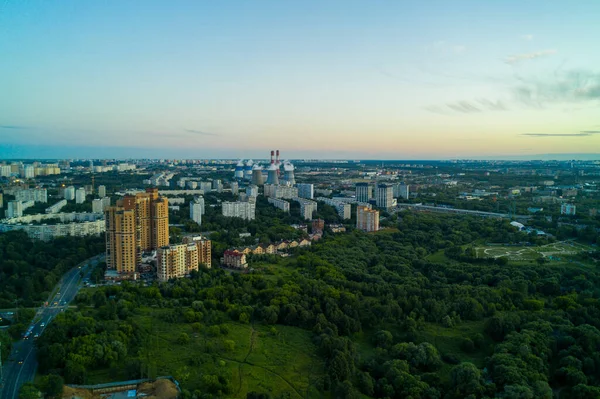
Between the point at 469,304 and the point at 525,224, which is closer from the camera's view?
the point at 469,304

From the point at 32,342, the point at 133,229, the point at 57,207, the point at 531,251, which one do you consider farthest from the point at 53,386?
the point at 57,207

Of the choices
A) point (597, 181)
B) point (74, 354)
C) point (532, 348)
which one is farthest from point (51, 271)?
point (597, 181)

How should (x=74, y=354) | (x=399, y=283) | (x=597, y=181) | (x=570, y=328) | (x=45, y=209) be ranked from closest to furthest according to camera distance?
(x=74, y=354) → (x=570, y=328) → (x=399, y=283) → (x=45, y=209) → (x=597, y=181)

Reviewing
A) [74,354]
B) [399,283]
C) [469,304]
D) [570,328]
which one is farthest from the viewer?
[399,283]

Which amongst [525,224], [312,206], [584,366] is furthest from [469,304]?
[312,206]

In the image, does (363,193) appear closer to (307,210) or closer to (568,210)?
(307,210)

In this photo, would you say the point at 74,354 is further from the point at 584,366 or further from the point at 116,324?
the point at 584,366

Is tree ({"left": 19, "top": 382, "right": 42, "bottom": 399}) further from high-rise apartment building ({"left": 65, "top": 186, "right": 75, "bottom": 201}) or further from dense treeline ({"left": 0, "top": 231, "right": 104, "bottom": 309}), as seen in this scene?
high-rise apartment building ({"left": 65, "top": 186, "right": 75, "bottom": 201})

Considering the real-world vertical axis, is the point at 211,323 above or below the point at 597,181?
below
